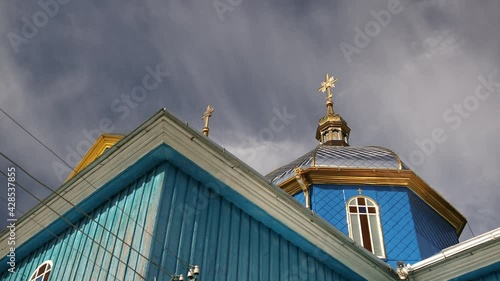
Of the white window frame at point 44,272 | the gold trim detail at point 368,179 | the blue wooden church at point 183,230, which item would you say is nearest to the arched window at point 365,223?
the gold trim detail at point 368,179

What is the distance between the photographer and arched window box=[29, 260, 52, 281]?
6.51 metres

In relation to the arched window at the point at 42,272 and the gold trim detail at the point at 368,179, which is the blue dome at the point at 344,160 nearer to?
the gold trim detail at the point at 368,179

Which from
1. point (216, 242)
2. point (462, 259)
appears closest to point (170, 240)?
point (216, 242)

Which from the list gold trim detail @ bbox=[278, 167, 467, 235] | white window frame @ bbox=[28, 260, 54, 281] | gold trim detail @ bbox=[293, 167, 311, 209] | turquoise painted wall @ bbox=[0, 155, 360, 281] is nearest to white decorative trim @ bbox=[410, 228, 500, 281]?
turquoise painted wall @ bbox=[0, 155, 360, 281]

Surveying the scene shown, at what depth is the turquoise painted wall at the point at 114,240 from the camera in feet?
17.6

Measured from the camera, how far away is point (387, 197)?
37.9ft

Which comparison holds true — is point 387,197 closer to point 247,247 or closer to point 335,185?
point 335,185

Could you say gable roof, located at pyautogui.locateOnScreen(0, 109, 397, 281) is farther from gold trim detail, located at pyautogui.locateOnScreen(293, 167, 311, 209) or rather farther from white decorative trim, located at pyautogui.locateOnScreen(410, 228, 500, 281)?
gold trim detail, located at pyautogui.locateOnScreen(293, 167, 311, 209)

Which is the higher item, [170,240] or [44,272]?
[44,272]

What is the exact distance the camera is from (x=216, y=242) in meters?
5.85

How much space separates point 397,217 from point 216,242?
6.40 meters

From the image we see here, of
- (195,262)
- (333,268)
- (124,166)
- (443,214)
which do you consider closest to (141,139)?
(124,166)

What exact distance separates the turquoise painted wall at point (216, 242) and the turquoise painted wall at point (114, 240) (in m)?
0.14

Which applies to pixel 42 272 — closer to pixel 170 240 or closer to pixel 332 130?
pixel 170 240
